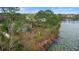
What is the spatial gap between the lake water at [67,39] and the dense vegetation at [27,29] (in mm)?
46

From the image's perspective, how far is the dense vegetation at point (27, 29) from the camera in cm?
112

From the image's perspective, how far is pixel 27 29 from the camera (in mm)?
1135

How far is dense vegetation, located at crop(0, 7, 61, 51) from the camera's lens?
1.12 m

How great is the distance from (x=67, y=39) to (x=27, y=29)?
0.32 meters

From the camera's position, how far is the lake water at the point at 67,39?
1.12 m

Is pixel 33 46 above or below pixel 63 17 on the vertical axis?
below

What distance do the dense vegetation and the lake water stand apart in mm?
46

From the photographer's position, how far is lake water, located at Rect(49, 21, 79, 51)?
1119mm
